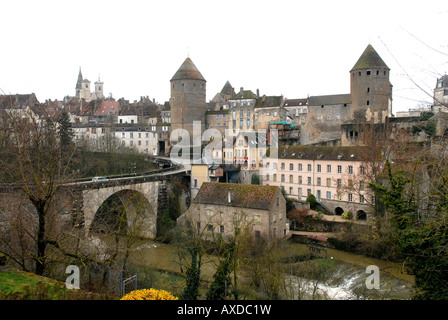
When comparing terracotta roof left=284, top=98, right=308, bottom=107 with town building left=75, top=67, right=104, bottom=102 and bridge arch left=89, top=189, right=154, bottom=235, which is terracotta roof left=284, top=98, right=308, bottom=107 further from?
town building left=75, top=67, right=104, bottom=102

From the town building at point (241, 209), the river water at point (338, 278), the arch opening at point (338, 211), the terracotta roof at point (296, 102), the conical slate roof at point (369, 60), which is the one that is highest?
the conical slate roof at point (369, 60)

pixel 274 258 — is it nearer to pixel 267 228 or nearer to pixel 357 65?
pixel 267 228

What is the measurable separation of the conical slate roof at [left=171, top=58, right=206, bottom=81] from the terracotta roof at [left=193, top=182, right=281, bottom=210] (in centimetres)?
2199

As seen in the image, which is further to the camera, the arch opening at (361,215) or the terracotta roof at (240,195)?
the arch opening at (361,215)

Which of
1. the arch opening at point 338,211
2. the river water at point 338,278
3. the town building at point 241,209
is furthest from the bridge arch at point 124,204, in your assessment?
the arch opening at point 338,211

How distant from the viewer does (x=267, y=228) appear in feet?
63.8

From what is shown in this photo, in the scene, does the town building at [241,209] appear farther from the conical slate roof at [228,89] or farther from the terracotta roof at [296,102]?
the conical slate roof at [228,89]

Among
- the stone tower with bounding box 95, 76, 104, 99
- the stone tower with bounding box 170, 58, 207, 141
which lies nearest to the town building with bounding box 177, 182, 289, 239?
the stone tower with bounding box 170, 58, 207, 141

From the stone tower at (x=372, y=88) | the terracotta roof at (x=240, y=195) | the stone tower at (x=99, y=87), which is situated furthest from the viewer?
the stone tower at (x=99, y=87)

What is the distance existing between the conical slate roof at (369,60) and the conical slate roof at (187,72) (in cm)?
1734

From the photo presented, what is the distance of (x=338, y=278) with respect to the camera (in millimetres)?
15945

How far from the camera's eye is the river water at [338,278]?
13055 mm

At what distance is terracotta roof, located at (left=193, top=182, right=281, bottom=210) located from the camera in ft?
65.9
